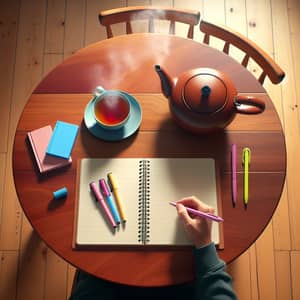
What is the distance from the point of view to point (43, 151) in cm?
92

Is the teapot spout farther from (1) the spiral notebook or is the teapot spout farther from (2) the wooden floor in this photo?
(2) the wooden floor

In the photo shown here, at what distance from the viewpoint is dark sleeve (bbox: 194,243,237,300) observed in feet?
2.64

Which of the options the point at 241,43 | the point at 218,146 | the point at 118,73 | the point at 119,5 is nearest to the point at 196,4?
the point at 119,5

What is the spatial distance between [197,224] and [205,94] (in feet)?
0.93

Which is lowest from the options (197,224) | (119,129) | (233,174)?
(197,224)

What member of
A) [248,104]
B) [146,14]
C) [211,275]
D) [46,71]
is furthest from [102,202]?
[46,71]

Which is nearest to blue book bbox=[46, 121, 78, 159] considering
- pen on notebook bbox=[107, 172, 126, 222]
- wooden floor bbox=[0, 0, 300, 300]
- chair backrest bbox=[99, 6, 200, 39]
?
pen on notebook bbox=[107, 172, 126, 222]

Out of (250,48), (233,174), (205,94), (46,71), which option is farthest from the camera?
(46,71)

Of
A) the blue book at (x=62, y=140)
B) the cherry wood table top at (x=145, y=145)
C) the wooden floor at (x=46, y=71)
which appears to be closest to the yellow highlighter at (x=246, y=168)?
the cherry wood table top at (x=145, y=145)

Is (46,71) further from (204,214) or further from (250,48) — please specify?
(204,214)

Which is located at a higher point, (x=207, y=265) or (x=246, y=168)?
(x=246, y=168)

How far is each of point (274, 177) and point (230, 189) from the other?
12 centimetres

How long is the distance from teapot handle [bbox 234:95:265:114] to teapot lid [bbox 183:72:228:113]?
30mm

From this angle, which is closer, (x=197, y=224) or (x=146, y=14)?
(x=197, y=224)
